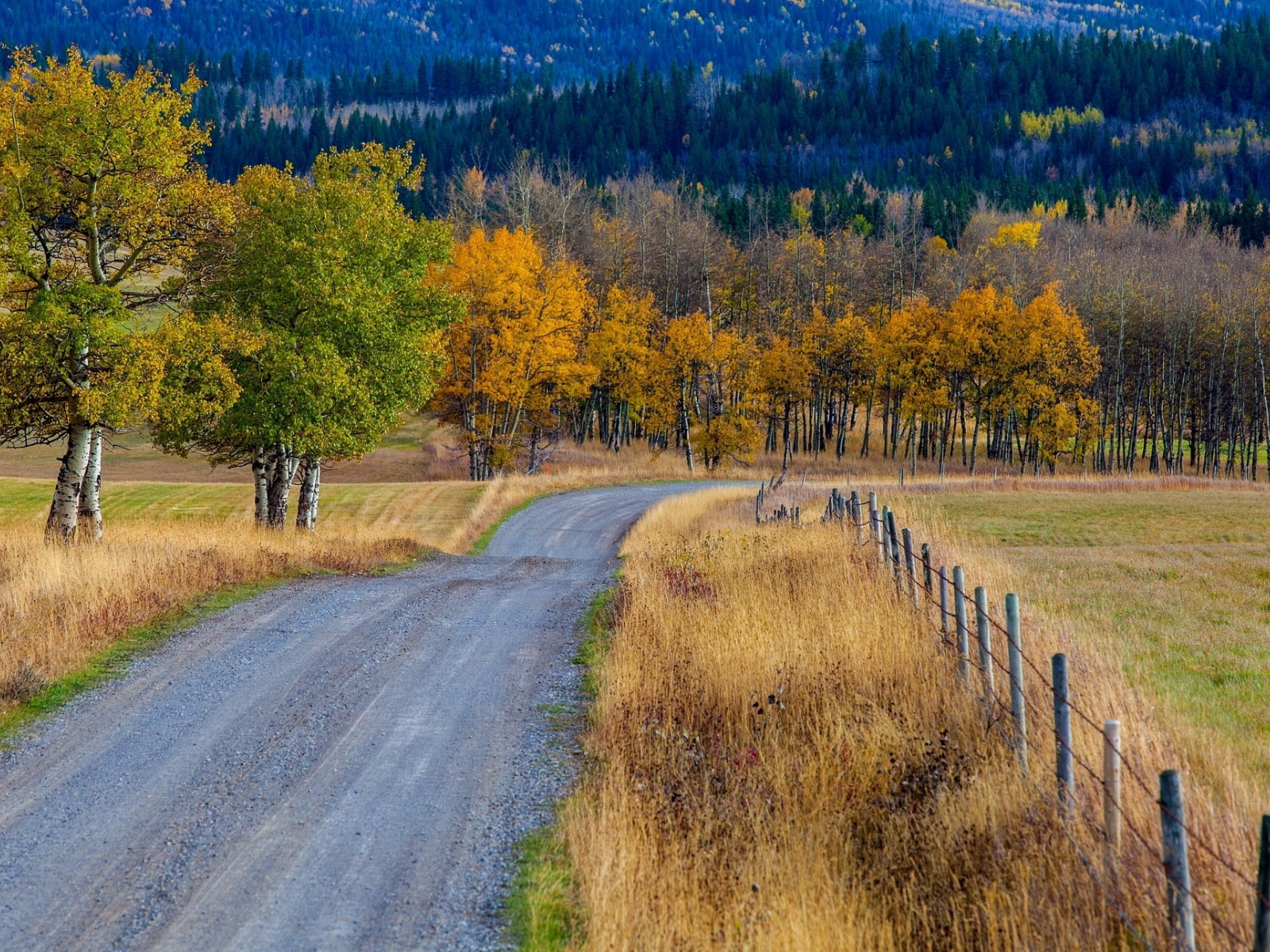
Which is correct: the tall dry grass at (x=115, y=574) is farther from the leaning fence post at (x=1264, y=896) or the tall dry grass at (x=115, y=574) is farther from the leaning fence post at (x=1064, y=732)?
the leaning fence post at (x=1264, y=896)

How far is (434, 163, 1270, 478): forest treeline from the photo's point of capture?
5362cm

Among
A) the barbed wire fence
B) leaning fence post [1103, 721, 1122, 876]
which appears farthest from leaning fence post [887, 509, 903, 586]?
leaning fence post [1103, 721, 1122, 876]

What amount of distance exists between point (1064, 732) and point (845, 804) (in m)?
2.20

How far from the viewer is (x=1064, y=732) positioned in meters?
7.00

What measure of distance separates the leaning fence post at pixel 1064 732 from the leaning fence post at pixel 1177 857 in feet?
4.93

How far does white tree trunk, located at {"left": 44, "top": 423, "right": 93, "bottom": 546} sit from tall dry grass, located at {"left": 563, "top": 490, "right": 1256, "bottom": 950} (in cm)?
1415

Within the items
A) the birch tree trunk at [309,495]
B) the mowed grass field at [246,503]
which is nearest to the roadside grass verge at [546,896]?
the birch tree trunk at [309,495]

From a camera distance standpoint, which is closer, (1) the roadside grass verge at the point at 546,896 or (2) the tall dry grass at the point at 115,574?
(1) the roadside grass verge at the point at 546,896

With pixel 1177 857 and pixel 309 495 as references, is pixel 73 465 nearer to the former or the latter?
pixel 309 495

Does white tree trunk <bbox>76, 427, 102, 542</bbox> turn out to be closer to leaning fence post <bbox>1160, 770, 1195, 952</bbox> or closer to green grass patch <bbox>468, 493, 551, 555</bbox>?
A: green grass patch <bbox>468, 493, 551, 555</bbox>

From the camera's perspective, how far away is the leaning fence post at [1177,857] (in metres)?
5.16

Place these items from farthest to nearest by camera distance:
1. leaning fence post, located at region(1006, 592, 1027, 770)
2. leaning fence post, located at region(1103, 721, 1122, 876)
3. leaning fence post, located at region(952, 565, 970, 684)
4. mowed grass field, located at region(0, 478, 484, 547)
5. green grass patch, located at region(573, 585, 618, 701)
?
mowed grass field, located at region(0, 478, 484, 547) < green grass patch, located at region(573, 585, 618, 701) < leaning fence post, located at region(952, 565, 970, 684) < leaning fence post, located at region(1006, 592, 1027, 770) < leaning fence post, located at region(1103, 721, 1122, 876)

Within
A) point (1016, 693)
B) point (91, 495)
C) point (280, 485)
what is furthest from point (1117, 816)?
point (280, 485)

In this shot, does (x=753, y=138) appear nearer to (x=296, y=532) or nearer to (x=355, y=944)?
(x=296, y=532)
